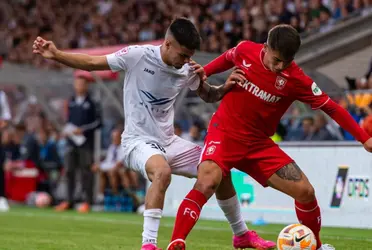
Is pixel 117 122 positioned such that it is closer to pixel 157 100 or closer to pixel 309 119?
pixel 309 119

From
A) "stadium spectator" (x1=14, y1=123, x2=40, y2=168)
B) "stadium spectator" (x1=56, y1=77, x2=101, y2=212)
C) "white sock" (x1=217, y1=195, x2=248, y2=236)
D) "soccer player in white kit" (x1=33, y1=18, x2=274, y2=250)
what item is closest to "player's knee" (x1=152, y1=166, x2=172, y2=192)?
"soccer player in white kit" (x1=33, y1=18, x2=274, y2=250)

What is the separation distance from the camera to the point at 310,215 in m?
7.10

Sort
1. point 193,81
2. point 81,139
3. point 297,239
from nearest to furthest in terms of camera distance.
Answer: point 297,239 → point 193,81 → point 81,139

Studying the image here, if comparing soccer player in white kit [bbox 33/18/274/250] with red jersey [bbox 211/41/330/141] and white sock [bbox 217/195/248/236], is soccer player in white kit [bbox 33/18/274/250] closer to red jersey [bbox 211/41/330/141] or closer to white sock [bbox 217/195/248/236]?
white sock [bbox 217/195/248/236]

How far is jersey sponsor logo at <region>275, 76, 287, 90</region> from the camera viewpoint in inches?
278

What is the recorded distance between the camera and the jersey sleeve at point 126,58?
7082 mm

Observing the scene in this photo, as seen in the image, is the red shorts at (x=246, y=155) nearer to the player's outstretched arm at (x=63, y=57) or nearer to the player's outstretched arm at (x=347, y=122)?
the player's outstretched arm at (x=347, y=122)

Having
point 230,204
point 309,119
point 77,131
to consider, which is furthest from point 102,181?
point 230,204

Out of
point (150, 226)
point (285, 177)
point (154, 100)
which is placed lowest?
point (150, 226)

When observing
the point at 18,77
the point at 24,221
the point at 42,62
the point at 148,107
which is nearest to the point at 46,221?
the point at 24,221

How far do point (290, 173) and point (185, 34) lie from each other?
1.44 metres

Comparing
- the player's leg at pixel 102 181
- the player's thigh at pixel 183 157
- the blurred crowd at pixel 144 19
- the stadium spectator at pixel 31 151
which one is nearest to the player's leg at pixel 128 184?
the player's leg at pixel 102 181

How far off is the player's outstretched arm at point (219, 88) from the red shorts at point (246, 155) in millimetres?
365

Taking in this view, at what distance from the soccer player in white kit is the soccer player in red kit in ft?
0.64
